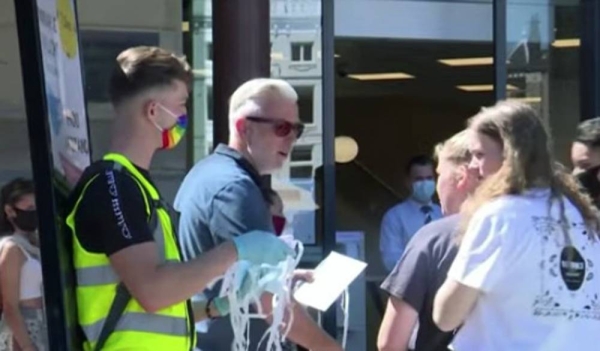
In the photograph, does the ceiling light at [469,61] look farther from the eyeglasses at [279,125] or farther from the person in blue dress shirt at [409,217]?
the eyeglasses at [279,125]

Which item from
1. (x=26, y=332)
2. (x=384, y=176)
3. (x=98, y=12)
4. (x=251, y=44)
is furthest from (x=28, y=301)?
(x=384, y=176)

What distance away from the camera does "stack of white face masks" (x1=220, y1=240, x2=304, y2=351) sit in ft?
12.3

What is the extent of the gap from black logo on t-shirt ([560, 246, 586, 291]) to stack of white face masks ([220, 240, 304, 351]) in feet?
2.61

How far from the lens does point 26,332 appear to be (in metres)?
6.68

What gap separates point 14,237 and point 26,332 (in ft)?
1.66

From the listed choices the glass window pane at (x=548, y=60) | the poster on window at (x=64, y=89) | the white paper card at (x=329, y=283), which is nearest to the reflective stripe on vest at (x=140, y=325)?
the poster on window at (x=64, y=89)

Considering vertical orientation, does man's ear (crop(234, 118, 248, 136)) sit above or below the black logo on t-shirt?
above

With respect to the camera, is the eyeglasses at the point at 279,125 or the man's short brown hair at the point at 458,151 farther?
the man's short brown hair at the point at 458,151

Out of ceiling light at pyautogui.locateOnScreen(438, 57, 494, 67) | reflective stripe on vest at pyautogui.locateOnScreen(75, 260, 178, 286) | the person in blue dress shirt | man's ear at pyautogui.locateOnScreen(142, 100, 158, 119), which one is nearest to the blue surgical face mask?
the person in blue dress shirt

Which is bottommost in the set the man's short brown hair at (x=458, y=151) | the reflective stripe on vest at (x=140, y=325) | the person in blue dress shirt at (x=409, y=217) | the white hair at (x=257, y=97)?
the person in blue dress shirt at (x=409, y=217)

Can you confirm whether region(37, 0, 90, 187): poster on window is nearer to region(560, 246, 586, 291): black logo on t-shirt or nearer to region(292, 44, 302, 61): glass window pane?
region(560, 246, 586, 291): black logo on t-shirt

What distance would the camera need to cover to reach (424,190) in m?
9.56

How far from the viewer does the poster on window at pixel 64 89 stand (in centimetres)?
337

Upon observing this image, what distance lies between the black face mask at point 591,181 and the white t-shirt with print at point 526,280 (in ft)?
6.98
